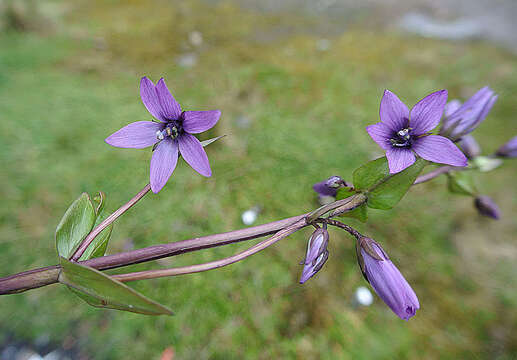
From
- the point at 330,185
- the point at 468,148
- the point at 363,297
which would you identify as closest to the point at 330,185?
the point at 330,185

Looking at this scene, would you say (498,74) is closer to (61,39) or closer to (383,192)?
(383,192)

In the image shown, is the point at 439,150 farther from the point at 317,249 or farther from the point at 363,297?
the point at 363,297

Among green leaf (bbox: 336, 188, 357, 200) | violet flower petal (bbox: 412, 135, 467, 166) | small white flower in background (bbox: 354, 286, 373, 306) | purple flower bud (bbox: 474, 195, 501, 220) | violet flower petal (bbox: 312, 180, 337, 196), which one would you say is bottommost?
small white flower in background (bbox: 354, 286, 373, 306)

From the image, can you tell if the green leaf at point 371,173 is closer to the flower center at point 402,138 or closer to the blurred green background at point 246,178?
the flower center at point 402,138

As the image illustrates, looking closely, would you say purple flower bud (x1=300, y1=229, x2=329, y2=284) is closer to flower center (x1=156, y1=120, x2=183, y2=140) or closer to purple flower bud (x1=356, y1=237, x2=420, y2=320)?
purple flower bud (x1=356, y1=237, x2=420, y2=320)

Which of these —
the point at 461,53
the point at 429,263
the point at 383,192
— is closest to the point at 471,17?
the point at 461,53

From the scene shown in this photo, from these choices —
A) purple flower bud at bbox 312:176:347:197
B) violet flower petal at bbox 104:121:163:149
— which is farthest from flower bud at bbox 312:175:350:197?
violet flower petal at bbox 104:121:163:149

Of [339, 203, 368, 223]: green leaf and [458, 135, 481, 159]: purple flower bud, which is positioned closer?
[339, 203, 368, 223]: green leaf
